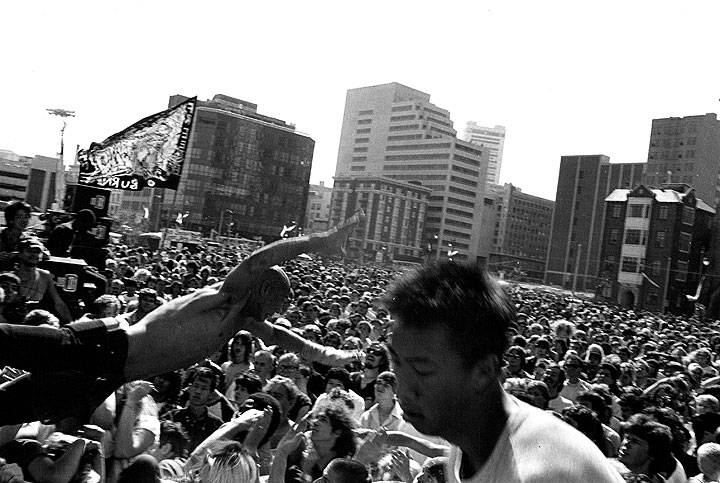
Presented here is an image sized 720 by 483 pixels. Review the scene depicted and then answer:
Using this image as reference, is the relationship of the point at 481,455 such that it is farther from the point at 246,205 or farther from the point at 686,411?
the point at 246,205

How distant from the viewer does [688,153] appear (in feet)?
369

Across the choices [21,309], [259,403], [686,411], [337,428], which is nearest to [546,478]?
[337,428]

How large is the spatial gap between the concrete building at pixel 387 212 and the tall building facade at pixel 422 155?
5.29 meters

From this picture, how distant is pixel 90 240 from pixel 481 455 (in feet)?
45.4

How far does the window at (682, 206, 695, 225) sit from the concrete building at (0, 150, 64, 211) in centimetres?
9193

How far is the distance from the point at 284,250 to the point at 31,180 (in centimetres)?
13929

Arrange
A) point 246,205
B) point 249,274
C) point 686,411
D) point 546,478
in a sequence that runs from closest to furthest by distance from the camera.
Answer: point 546,478 → point 249,274 → point 686,411 → point 246,205

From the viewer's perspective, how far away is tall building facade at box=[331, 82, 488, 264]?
157750mm

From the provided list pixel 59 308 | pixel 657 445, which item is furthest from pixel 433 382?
pixel 59 308

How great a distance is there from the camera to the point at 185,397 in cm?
647

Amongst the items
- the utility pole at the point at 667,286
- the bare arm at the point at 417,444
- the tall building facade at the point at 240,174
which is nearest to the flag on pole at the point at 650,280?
the utility pole at the point at 667,286

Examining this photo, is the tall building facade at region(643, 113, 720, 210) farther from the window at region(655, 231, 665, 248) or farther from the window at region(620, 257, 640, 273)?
the window at region(655, 231, 665, 248)

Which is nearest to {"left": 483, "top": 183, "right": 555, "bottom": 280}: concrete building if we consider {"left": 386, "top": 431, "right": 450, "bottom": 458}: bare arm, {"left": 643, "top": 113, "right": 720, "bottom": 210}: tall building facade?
{"left": 643, "top": 113, "right": 720, "bottom": 210}: tall building facade

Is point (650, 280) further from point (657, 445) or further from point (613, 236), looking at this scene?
point (657, 445)
